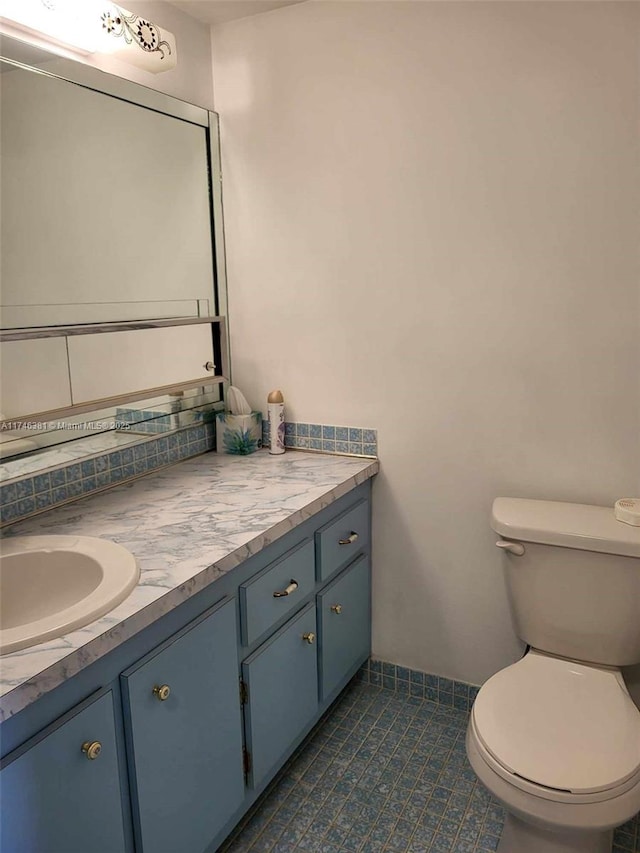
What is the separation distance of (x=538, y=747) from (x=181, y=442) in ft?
4.60

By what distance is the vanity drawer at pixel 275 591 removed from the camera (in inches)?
64.5

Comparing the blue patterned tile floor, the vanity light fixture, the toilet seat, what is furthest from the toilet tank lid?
the vanity light fixture

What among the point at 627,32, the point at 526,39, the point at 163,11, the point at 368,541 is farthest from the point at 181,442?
the point at 627,32

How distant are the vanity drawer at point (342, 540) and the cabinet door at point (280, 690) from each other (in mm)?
141

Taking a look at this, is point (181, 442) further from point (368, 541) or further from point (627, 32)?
point (627, 32)

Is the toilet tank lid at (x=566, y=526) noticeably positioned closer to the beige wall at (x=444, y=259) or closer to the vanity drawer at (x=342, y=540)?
the beige wall at (x=444, y=259)

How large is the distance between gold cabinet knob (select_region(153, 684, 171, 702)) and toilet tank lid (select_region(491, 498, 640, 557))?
98 centimetres

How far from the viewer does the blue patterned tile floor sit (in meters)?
1.72

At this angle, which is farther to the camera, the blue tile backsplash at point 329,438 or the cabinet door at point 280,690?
the blue tile backsplash at point 329,438

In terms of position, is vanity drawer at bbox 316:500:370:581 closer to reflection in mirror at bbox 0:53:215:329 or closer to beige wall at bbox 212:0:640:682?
beige wall at bbox 212:0:640:682

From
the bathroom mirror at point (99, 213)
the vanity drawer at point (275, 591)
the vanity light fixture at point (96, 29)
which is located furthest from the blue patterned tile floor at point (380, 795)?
the vanity light fixture at point (96, 29)

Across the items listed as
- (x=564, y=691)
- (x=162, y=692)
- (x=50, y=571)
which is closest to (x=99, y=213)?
(x=50, y=571)

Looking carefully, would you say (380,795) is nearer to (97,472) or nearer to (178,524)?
(178,524)

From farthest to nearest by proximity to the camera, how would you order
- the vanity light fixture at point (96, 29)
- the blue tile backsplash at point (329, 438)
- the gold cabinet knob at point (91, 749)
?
the blue tile backsplash at point (329, 438)
the vanity light fixture at point (96, 29)
the gold cabinet knob at point (91, 749)
